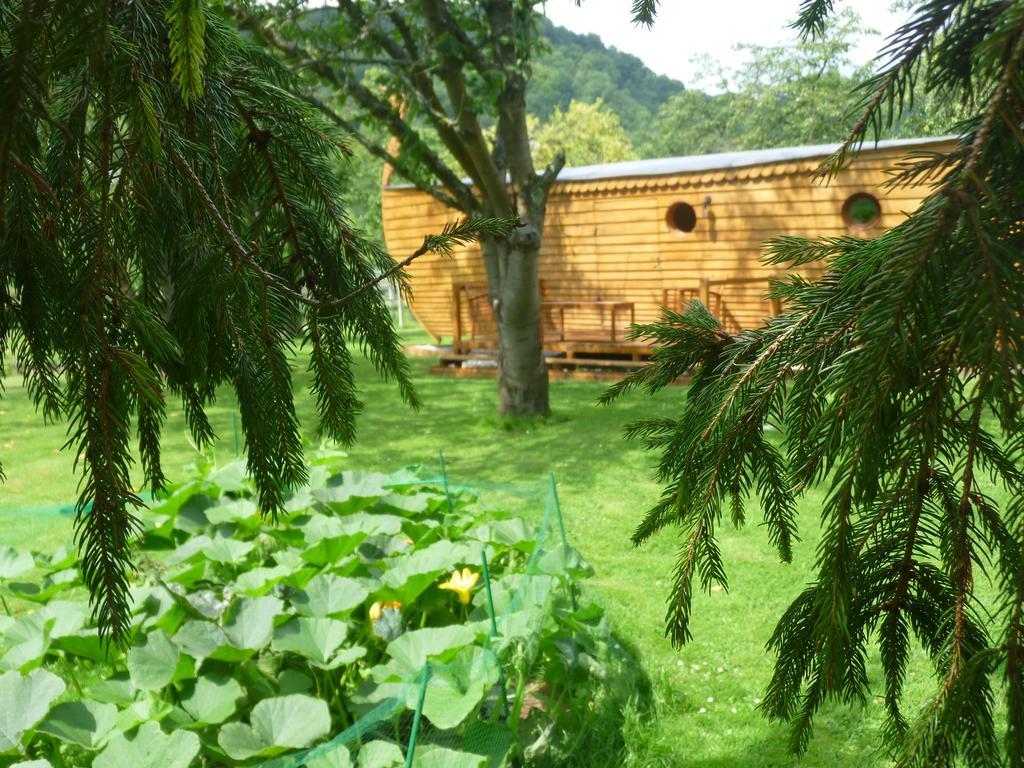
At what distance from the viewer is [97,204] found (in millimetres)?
1368

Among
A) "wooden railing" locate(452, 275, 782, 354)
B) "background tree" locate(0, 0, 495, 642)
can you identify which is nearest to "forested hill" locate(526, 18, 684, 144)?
"wooden railing" locate(452, 275, 782, 354)

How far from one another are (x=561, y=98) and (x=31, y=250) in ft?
195

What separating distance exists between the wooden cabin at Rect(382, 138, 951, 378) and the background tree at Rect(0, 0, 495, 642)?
882cm

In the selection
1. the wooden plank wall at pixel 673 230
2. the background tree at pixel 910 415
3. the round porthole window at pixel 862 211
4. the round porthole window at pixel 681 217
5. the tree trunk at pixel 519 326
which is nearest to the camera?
the background tree at pixel 910 415

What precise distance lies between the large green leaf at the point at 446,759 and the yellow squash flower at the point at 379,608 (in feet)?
3.26

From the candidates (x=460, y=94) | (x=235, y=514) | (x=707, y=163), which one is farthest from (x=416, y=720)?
(x=707, y=163)

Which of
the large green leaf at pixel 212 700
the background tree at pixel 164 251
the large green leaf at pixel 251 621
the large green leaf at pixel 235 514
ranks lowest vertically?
the large green leaf at pixel 212 700

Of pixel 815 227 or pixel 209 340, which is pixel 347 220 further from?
pixel 815 227

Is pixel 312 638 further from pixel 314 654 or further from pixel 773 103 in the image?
pixel 773 103

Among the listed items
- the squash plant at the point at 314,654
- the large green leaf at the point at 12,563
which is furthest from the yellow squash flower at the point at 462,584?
the large green leaf at the point at 12,563

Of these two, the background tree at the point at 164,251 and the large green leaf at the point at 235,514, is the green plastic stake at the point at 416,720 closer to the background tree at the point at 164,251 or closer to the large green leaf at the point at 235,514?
the background tree at the point at 164,251

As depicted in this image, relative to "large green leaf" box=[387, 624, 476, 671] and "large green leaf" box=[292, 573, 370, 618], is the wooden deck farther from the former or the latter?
"large green leaf" box=[387, 624, 476, 671]

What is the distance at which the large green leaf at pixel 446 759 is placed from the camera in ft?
7.73

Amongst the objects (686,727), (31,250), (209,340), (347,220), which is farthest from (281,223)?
(686,727)
